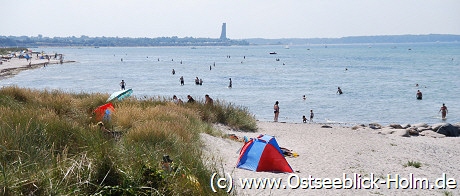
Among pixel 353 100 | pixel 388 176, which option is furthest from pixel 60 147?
pixel 353 100

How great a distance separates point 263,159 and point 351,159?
2.97 meters

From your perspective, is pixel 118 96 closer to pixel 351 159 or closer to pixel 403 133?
pixel 351 159

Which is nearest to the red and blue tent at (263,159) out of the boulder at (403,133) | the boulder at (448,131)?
the boulder at (403,133)

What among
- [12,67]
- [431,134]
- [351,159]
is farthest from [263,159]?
[12,67]

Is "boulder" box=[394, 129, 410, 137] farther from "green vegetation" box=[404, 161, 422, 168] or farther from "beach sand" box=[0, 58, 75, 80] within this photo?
"beach sand" box=[0, 58, 75, 80]

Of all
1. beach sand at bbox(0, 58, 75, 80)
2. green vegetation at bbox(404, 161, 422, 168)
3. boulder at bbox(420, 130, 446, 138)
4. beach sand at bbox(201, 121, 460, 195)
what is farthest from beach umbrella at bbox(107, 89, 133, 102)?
beach sand at bbox(0, 58, 75, 80)

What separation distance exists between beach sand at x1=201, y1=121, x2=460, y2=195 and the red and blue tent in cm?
23

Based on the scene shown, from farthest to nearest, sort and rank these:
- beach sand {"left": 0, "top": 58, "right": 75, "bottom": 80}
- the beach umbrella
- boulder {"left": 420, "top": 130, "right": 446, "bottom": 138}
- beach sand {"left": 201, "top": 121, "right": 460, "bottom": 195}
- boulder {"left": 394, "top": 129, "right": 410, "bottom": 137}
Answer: beach sand {"left": 0, "top": 58, "right": 75, "bottom": 80}
boulder {"left": 420, "top": 130, "right": 446, "bottom": 138}
boulder {"left": 394, "top": 129, "right": 410, "bottom": 137}
the beach umbrella
beach sand {"left": 201, "top": 121, "right": 460, "bottom": 195}

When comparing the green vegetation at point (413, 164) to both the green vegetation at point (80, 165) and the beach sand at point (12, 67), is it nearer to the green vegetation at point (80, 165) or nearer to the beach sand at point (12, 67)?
the green vegetation at point (80, 165)

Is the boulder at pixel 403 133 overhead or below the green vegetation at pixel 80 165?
below

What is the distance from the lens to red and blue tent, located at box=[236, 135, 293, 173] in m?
11.0

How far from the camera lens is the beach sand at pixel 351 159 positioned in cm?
970

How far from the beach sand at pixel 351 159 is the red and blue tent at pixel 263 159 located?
0.76ft

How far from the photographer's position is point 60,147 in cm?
710
